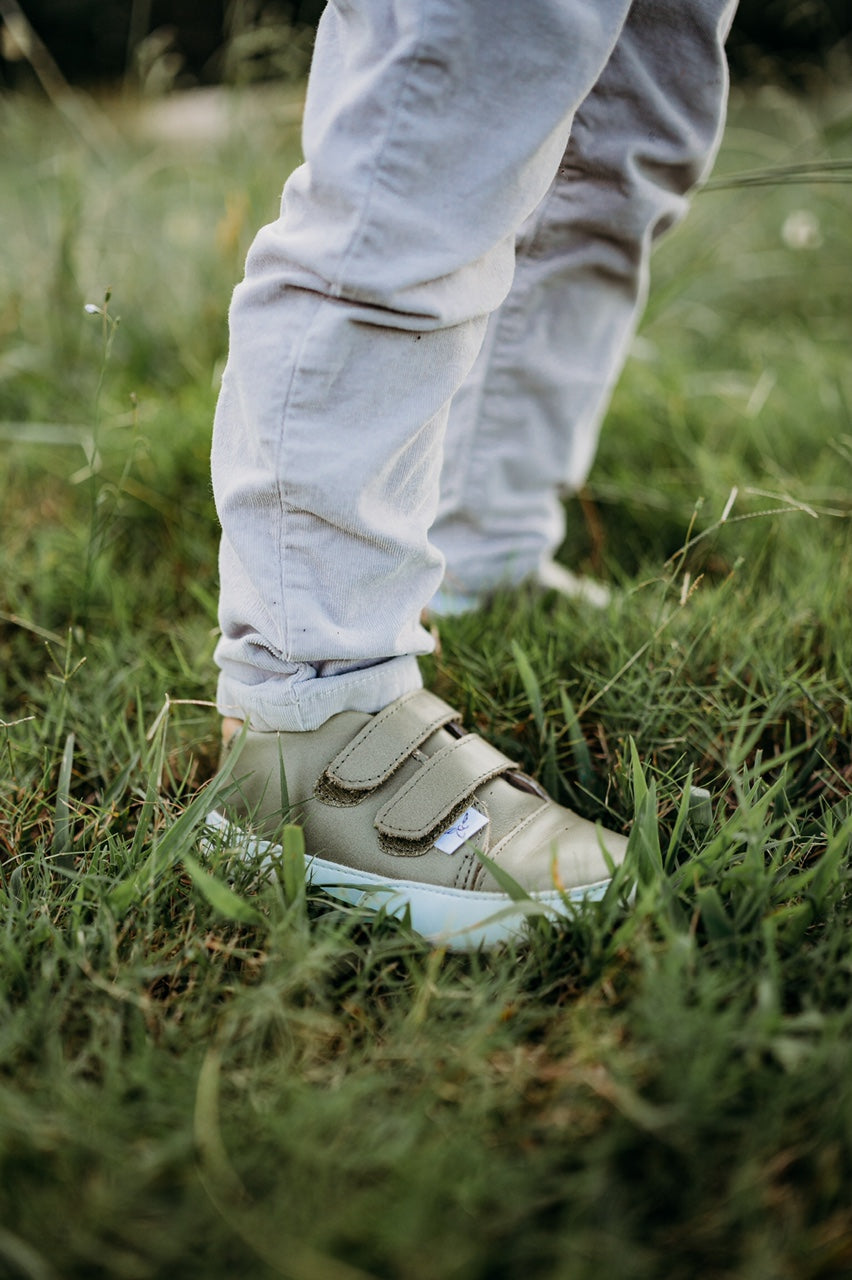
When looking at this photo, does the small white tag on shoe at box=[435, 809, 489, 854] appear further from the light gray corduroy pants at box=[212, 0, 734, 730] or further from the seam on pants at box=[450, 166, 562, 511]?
the seam on pants at box=[450, 166, 562, 511]

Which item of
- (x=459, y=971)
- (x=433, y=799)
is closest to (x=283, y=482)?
(x=433, y=799)

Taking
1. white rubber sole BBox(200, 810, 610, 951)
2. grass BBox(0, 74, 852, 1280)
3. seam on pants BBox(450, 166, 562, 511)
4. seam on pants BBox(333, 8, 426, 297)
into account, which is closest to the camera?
grass BBox(0, 74, 852, 1280)

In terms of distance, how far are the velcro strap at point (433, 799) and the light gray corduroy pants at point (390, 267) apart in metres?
0.09

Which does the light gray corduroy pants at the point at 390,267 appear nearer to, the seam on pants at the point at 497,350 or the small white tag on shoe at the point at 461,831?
the seam on pants at the point at 497,350

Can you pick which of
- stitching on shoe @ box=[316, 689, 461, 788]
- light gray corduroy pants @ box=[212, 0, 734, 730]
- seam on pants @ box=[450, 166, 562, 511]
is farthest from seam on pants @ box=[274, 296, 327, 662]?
seam on pants @ box=[450, 166, 562, 511]

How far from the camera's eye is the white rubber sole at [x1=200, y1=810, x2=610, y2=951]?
79 cm

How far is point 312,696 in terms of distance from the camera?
85 cm

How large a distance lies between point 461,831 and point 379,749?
0.36 feet

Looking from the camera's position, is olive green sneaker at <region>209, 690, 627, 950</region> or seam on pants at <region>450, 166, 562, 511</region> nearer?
olive green sneaker at <region>209, 690, 627, 950</region>

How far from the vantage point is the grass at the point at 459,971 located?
0.56 meters

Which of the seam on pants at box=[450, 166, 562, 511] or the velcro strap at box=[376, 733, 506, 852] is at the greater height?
the seam on pants at box=[450, 166, 562, 511]

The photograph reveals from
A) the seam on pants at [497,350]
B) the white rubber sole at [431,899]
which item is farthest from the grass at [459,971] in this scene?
the seam on pants at [497,350]

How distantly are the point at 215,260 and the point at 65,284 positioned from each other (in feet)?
1.19

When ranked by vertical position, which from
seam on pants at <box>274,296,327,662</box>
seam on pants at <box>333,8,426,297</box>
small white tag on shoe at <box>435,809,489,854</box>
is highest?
seam on pants at <box>333,8,426,297</box>
